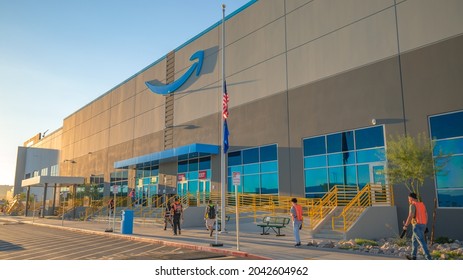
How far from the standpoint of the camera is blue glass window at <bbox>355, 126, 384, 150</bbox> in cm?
2102

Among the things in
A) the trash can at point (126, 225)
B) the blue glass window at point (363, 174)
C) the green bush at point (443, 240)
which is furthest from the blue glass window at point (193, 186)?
the green bush at point (443, 240)

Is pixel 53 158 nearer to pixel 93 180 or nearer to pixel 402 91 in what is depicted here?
pixel 93 180

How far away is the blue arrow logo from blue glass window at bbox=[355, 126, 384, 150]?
18.0 m

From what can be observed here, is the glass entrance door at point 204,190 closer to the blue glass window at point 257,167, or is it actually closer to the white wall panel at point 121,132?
the blue glass window at point 257,167

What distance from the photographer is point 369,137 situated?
21.5 meters

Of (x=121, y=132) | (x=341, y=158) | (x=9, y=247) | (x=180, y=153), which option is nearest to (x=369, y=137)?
(x=341, y=158)

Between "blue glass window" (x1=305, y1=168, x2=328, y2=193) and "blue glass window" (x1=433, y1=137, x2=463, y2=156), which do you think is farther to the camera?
"blue glass window" (x1=305, y1=168, x2=328, y2=193)

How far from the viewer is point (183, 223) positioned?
81.7ft

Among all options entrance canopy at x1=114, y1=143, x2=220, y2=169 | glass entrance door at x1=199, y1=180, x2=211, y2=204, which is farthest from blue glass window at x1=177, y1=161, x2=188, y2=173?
glass entrance door at x1=199, y1=180, x2=211, y2=204

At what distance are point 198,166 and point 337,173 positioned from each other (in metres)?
14.7

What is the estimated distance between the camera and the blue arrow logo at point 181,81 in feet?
116

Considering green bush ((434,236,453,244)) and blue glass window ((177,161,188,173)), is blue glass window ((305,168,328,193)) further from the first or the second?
blue glass window ((177,161,188,173))

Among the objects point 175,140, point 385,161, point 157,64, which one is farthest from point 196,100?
point 385,161

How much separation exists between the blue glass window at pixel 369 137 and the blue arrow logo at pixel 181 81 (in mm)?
18038
